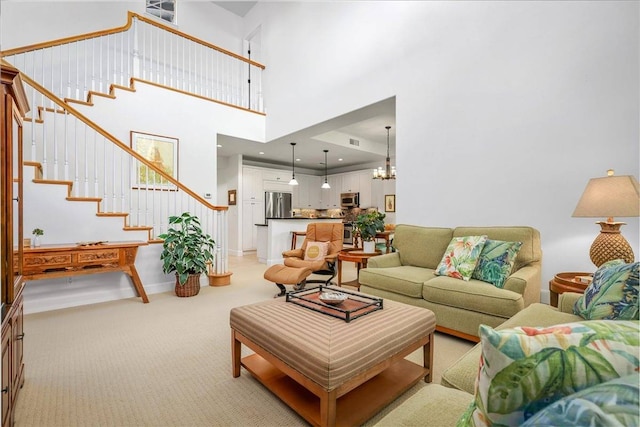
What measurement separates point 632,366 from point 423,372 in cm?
161

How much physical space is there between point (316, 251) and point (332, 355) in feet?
10.3

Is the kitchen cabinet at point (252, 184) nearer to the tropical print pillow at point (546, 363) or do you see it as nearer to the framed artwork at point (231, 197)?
the framed artwork at point (231, 197)

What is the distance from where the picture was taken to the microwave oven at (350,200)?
937cm

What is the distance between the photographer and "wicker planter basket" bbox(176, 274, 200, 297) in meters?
3.96

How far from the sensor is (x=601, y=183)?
218 cm

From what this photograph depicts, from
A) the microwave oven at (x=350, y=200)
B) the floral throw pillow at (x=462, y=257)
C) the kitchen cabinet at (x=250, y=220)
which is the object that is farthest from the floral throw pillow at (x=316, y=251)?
the microwave oven at (x=350, y=200)

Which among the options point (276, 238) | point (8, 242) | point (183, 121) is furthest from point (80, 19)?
point (8, 242)

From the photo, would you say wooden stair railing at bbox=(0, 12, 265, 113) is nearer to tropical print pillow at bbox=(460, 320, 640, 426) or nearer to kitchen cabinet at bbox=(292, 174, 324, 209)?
kitchen cabinet at bbox=(292, 174, 324, 209)

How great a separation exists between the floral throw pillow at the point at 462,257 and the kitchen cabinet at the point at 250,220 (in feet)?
19.2

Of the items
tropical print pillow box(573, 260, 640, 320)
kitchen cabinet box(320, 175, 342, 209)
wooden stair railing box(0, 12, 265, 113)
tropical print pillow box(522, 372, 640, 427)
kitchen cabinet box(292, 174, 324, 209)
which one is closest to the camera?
tropical print pillow box(522, 372, 640, 427)

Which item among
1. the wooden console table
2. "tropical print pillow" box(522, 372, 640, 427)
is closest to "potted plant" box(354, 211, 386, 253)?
the wooden console table

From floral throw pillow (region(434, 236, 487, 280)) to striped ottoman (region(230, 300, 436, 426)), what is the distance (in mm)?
997

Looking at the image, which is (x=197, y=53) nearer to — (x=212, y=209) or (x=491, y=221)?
(x=212, y=209)

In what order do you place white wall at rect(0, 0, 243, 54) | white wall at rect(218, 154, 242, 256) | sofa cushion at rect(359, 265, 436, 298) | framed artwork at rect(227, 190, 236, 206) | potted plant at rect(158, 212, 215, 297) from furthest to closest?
framed artwork at rect(227, 190, 236, 206) < white wall at rect(218, 154, 242, 256) < white wall at rect(0, 0, 243, 54) < potted plant at rect(158, 212, 215, 297) < sofa cushion at rect(359, 265, 436, 298)
